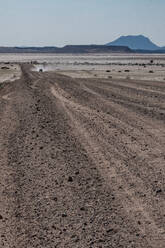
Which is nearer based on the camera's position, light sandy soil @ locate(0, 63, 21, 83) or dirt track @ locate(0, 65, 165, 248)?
dirt track @ locate(0, 65, 165, 248)

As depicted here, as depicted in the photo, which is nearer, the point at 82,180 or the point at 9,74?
the point at 82,180

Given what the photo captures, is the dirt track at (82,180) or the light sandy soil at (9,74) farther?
the light sandy soil at (9,74)

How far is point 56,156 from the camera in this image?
1061 cm

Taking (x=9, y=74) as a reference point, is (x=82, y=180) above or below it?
above

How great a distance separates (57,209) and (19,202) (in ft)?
2.26

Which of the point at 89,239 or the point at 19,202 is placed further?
the point at 19,202

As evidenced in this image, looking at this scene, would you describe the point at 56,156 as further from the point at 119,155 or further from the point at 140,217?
the point at 140,217

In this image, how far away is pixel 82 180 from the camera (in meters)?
8.57

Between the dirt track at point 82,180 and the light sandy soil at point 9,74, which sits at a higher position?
the dirt track at point 82,180

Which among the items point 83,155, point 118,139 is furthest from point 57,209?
point 118,139

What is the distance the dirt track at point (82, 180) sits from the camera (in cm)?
620

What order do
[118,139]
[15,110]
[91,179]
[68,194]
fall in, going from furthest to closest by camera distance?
[15,110] < [118,139] < [91,179] < [68,194]

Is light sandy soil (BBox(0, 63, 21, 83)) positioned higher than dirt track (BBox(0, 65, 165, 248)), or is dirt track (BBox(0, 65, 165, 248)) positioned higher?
dirt track (BBox(0, 65, 165, 248))

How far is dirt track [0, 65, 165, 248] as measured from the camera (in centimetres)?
620
